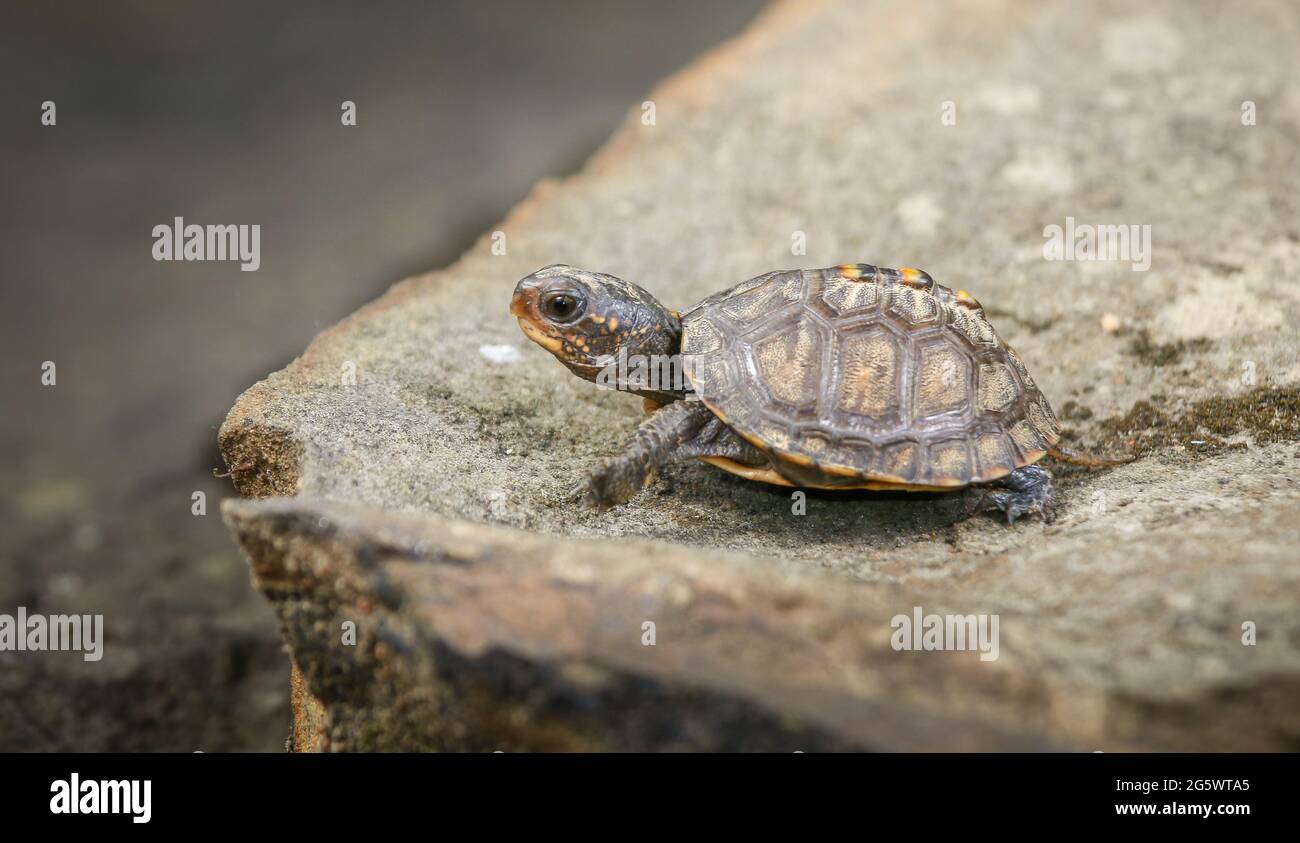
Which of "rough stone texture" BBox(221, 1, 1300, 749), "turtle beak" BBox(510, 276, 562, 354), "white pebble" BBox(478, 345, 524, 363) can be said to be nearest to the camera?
"rough stone texture" BBox(221, 1, 1300, 749)

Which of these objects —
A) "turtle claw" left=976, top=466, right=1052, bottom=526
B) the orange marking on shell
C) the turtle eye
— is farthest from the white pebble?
"turtle claw" left=976, top=466, right=1052, bottom=526

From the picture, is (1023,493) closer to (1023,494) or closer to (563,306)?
(1023,494)

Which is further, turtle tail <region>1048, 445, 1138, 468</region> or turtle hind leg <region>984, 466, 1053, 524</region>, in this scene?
turtle tail <region>1048, 445, 1138, 468</region>

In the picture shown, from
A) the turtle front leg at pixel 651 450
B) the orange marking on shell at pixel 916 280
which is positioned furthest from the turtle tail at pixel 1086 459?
the turtle front leg at pixel 651 450

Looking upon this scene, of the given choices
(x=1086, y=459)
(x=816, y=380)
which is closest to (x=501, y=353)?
(x=816, y=380)

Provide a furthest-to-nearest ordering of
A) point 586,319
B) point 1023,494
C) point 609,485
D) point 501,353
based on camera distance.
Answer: point 501,353 → point 586,319 → point 1023,494 → point 609,485

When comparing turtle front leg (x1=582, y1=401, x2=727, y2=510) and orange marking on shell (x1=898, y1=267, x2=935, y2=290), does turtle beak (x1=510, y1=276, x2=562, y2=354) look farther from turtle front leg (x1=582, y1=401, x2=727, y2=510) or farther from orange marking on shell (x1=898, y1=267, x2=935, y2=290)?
orange marking on shell (x1=898, y1=267, x2=935, y2=290)
